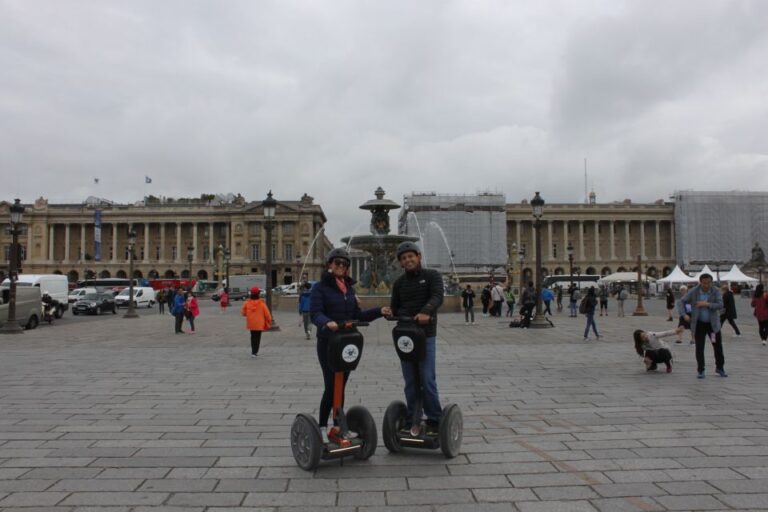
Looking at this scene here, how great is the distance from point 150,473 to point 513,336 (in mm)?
15137

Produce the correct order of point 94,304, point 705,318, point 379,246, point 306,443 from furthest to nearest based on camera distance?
point 94,304 < point 379,246 < point 705,318 < point 306,443

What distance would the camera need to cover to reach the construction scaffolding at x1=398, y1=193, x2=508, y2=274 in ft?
302

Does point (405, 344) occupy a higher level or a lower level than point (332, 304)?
lower

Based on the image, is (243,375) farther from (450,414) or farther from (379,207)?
(379,207)

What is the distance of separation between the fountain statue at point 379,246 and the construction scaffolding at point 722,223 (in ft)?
242

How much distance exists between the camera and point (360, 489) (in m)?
4.72

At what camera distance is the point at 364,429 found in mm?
5477

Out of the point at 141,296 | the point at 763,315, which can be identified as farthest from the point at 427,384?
the point at 141,296

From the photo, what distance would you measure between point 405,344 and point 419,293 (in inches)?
18.6

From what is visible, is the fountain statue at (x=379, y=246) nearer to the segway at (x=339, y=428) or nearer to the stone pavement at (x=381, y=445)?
the stone pavement at (x=381, y=445)

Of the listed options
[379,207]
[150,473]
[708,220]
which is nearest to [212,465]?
[150,473]

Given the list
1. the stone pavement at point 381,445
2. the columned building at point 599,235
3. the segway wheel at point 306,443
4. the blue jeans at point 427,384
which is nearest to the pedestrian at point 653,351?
the stone pavement at point 381,445

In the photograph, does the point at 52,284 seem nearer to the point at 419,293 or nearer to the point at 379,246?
the point at 379,246

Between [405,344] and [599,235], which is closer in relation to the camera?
[405,344]
